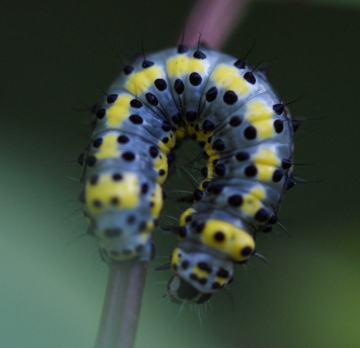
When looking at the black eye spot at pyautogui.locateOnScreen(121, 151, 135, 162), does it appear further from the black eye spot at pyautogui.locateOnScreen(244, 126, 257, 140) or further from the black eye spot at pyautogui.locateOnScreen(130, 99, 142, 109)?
the black eye spot at pyautogui.locateOnScreen(244, 126, 257, 140)

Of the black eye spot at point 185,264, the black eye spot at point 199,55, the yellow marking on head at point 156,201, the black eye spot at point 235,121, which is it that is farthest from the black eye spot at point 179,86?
the black eye spot at point 185,264

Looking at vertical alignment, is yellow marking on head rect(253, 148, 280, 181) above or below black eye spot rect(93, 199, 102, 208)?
above

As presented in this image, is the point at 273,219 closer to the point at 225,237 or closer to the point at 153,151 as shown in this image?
the point at 225,237

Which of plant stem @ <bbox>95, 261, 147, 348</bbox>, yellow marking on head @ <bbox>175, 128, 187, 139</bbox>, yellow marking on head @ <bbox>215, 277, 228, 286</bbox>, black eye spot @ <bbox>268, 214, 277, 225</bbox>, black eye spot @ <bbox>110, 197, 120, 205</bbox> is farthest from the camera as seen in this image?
yellow marking on head @ <bbox>175, 128, 187, 139</bbox>

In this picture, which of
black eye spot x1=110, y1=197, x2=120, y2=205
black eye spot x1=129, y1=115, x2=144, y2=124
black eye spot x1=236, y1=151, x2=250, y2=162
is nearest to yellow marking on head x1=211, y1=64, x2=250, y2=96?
black eye spot x1=236, y1=151, x2=250, y2=162

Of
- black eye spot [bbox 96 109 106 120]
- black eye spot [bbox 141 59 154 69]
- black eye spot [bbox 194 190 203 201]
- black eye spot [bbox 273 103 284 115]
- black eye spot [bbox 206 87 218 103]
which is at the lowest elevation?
black eye spot [bbox 194 190 203 201]

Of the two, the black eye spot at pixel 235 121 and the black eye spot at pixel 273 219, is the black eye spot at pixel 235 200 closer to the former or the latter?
the black eye spot at pixel 273 219

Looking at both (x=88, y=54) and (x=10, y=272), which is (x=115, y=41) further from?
(x=10, y=272)
